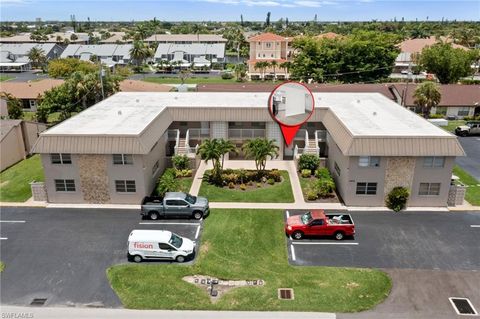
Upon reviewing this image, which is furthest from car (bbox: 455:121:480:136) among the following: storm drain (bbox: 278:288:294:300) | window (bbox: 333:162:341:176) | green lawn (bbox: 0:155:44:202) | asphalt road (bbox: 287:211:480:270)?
green lawn (bbox: 0:155:44:202)

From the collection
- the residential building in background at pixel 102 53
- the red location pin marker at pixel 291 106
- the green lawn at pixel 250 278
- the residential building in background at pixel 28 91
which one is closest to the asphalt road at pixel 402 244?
the green lawn at pixel 250 278

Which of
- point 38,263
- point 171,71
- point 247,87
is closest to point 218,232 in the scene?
point 38,263

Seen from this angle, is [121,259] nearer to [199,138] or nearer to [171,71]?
[199,138]

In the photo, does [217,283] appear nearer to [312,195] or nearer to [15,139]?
[312,195]

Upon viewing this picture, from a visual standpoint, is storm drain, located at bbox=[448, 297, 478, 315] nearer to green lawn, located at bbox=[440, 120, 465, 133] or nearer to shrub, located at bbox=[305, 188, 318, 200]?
shrub, located at bbox=[305, 188, 318, 200]

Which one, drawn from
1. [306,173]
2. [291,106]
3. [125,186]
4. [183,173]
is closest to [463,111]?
[306,173]

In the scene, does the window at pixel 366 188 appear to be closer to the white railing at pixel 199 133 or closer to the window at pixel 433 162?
the window at pixel 433 162
